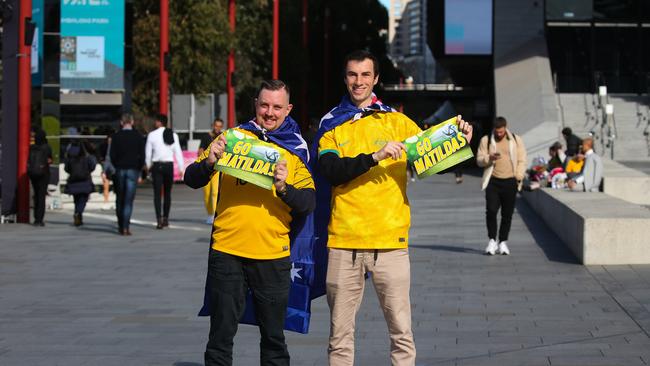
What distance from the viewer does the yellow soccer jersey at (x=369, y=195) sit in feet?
21.2

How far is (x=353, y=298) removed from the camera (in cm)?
656

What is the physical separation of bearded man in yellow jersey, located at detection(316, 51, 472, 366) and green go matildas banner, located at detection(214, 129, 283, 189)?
28cm

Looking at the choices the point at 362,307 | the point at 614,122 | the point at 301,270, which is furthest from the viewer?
the point at 614,122

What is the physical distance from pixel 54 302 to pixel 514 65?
51921mm

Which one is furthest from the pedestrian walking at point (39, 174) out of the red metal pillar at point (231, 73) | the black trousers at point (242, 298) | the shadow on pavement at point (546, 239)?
the red metal pillar at point (231, 73)

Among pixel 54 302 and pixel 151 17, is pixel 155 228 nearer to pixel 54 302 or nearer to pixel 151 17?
pixel 54 302

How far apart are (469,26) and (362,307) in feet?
200

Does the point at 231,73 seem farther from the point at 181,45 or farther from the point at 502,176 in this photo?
the point at 502,176

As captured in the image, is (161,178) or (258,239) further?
(161,178)

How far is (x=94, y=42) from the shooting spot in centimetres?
2767

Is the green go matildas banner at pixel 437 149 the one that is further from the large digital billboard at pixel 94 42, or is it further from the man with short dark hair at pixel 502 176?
the large digital billboard at pixel 94 42

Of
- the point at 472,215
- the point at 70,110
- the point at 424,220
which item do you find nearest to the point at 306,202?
the point at 424,220

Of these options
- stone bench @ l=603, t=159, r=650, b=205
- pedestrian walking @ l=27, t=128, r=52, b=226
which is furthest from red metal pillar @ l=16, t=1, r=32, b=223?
stone bench @ l=603, t=159, r=650, b=205

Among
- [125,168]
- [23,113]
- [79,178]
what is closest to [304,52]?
[23,113]
